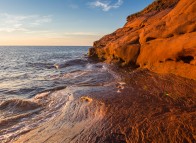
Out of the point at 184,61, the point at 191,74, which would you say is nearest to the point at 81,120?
the point at 191,74

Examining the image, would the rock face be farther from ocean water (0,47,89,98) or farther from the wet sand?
ocean water (0,47,89,98)

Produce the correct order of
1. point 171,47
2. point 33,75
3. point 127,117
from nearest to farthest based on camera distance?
→ point 127,117 → point 171,47 → point 33,75

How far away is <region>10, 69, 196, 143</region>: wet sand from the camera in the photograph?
17.6 feet

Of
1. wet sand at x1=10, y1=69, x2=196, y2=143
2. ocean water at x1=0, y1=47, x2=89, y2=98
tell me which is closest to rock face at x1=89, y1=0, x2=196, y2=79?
wet sand at x1=10, y1=69, x2=196, y2=143

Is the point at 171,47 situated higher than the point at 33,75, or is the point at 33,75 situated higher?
the point at 171,47

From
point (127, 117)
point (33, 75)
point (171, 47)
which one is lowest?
point (33, 75)

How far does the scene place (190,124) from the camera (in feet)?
18.2

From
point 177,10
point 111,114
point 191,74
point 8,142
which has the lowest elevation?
point 8,142

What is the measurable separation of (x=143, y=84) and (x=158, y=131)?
17.8ft

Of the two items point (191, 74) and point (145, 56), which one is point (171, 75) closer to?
point (191, 74)


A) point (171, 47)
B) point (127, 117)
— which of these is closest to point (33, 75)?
point (171, 47)

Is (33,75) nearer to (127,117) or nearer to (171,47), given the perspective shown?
(171,47)

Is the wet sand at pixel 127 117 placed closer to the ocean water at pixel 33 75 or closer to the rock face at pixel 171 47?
the rock face at pixel 171 47

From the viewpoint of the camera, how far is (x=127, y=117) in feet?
21.4
